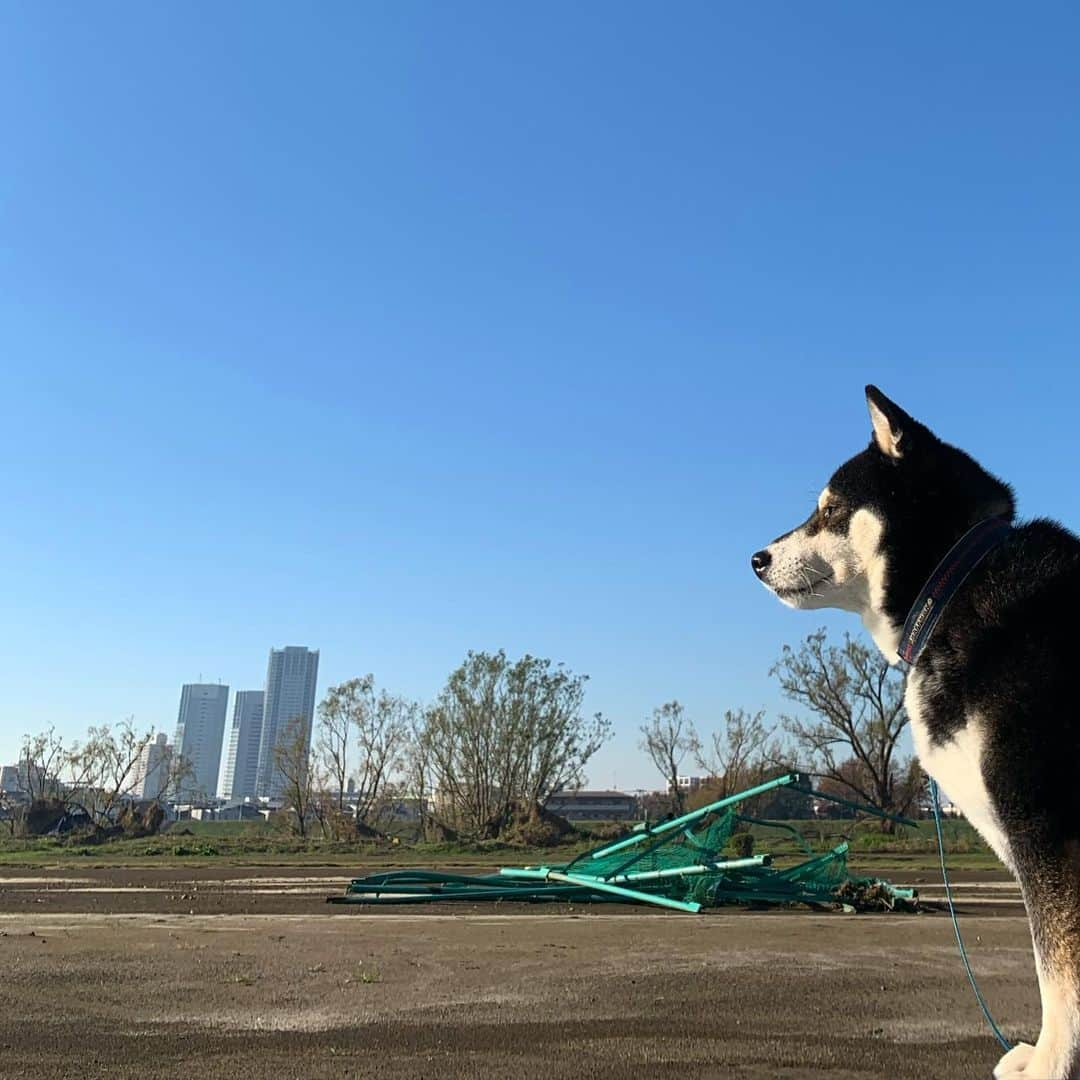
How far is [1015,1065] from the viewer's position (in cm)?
298

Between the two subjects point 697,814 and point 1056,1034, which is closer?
point 1056,1034

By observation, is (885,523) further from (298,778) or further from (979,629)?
(298,778)

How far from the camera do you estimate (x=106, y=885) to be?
20.8m

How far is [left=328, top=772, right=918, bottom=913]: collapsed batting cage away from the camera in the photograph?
50.7 ft

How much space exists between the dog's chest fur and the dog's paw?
22.1 inches

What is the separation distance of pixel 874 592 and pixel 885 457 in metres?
0.56

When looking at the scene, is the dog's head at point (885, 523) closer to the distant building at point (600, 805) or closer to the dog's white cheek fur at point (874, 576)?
the dog's white cheek fur at point (874, 576)

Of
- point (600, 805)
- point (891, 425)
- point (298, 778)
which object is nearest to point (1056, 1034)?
point (891, 425)

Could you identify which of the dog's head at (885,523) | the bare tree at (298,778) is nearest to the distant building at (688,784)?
the bare tree at (298,778)

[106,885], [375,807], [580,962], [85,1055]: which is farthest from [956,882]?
[375,807]

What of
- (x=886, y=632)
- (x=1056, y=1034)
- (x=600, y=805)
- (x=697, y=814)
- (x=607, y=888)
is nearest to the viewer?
(x=1056, y=1034)

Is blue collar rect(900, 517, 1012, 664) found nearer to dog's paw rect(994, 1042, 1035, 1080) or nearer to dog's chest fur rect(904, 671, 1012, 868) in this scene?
dog's chest fur rect(904, 671, 1012, 868)

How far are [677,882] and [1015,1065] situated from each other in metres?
13.7

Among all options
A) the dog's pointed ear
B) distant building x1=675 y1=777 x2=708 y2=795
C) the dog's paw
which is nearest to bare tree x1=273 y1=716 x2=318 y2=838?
Answer: distant building x1=675 y1=777 x2=708 y2=795
